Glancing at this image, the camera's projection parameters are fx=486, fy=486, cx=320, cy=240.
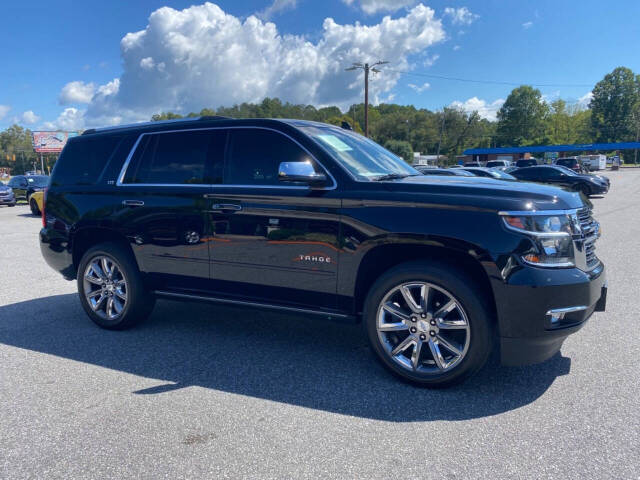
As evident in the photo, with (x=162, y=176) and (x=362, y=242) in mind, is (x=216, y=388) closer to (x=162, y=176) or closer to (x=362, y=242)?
(x=362, y=242)

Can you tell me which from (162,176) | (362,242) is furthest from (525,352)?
(162,176)

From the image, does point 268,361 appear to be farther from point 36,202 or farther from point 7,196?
point 7,196

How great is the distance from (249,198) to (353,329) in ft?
5.91

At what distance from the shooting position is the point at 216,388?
356 centimetres

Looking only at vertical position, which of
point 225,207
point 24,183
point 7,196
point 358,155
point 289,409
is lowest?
point 289,409

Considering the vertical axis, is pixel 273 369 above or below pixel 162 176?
below

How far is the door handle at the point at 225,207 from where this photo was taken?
4078 mm

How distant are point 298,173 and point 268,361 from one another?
161 centimetres

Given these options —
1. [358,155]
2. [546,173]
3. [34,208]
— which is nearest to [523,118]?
[546,173]

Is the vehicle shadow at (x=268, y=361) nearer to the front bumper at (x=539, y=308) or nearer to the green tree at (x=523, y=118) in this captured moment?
the front bumper at (x=539, y=308)

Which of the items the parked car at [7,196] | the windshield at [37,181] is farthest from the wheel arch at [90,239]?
the parked car at [7,196]

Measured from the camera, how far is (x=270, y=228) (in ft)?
12.9

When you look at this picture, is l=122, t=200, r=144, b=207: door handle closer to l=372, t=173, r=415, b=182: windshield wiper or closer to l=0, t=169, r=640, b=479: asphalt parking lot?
l=0, t=169, r=640, b=479: asphalt parking lot

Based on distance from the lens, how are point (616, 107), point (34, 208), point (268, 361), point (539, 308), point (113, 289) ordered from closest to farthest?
point (539, 308) → point (268, 361) → point (113, 289) → point (34, 208) → point (616, 107)
